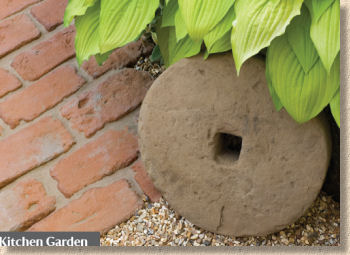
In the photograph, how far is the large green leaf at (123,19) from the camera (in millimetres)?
1075

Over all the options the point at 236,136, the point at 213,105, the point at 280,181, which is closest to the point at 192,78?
the point at 213,105

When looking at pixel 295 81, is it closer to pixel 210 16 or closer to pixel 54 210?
pixel 210 16

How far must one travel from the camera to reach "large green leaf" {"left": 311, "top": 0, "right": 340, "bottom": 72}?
94 cm

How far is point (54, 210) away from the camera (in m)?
1.17

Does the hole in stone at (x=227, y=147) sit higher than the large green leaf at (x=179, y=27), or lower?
lower

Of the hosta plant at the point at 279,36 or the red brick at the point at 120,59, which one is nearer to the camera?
the hosta plant at the point at 279,36

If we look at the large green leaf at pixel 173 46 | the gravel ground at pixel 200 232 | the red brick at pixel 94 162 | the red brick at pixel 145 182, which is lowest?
the gravel ground at pixel 200 232

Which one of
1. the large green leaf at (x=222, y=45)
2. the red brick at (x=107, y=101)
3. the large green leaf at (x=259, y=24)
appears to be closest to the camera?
the large green leaf at (x=259, y=24)

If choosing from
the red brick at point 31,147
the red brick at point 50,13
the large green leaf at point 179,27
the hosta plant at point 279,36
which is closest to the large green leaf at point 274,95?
the hosta plant at point 279,36

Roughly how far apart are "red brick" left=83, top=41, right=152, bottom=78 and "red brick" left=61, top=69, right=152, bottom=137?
4 centimetres

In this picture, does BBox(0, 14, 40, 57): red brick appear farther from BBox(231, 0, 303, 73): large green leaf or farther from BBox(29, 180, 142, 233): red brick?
BBox(231, 0, 303, 73): large green leaf

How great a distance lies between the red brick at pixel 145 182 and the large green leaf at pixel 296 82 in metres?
0.45

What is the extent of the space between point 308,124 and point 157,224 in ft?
1.55

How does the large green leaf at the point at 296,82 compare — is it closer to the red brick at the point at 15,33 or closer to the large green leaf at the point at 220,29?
the large green leaf at the point at 220,29
